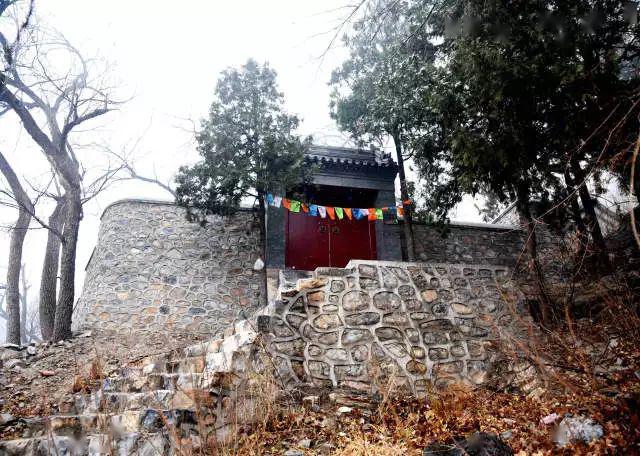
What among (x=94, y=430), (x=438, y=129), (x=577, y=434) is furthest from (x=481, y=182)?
(x=94, y=430)

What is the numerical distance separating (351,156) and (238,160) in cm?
307

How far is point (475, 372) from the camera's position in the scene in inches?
216

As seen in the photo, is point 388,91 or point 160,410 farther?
point 388,91

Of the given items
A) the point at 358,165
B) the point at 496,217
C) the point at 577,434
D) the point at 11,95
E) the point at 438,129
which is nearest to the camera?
the point at 577,434

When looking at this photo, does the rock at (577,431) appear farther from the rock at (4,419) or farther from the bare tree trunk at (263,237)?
the bare tree trunk at (263,237)

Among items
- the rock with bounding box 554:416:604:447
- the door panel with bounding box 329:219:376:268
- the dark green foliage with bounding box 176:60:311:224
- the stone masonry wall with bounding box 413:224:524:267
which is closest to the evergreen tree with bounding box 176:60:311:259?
the dark green foliage with bounding box 176:60:311:224

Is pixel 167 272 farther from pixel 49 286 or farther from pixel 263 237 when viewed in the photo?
pixel 49 286

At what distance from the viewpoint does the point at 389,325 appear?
5.62 meters

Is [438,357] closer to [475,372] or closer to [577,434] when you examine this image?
[475,372]

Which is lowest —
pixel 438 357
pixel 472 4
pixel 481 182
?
pixel 438 357

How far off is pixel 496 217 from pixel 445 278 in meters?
7.88

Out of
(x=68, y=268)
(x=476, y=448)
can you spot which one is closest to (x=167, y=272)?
(x=68, y=268)

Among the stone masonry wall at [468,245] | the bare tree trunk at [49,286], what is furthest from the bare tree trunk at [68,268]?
the stone masonry wall at [468,245]

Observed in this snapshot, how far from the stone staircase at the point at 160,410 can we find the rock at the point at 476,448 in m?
1.58
